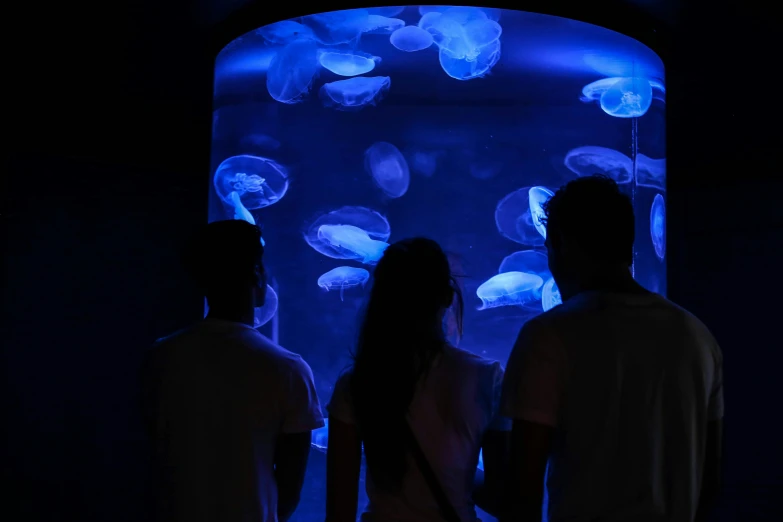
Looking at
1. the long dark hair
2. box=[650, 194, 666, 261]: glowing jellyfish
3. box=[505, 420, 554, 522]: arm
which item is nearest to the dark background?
box=[650, 194, 666, 261]: glowing jellyfish

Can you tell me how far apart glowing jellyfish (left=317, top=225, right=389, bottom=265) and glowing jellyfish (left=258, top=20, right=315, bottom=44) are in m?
0.73

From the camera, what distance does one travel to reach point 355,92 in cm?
270

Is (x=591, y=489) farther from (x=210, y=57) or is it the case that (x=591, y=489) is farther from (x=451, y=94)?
(x=210, y=57)

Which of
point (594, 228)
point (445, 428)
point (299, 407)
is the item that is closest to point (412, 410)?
point (445, 428)

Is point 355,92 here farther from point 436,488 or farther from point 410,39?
point 436,488

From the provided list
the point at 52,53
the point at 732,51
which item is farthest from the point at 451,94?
the point at 52,53

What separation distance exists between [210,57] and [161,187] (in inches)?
102

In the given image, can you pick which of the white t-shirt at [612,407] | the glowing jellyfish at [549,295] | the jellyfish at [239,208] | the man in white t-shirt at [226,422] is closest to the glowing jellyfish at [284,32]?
the jellyfish at [239,208]

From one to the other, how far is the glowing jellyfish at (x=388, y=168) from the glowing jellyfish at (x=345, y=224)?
0.11m

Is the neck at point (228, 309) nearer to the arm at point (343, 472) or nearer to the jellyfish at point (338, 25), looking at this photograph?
the arm at point (343, 472)

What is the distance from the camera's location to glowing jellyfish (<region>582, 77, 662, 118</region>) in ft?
9.22

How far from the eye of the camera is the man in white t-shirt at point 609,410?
1.48m

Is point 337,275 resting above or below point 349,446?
above

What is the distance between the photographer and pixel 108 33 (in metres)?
3.46
